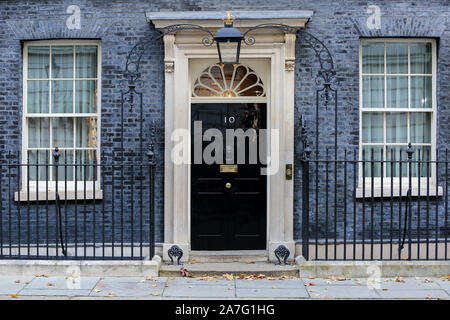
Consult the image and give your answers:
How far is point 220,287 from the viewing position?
23.9ft

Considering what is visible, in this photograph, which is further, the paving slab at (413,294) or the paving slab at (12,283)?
the paving slab at (12,283)

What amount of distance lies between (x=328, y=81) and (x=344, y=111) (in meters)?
0.53

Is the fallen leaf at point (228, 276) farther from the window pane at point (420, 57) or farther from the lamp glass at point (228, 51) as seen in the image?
the window pane at point (420, 57)

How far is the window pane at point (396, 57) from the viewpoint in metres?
9.02

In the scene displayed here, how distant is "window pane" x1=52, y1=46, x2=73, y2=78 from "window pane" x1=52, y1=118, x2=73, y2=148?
2.31 ft

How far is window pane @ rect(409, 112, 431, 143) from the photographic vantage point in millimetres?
9055

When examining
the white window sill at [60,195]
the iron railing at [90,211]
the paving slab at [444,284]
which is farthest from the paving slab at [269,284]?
the white window sill at [60,195]

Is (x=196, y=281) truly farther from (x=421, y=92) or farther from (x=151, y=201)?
(x=421, y=92)

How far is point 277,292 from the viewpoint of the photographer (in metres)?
7.07

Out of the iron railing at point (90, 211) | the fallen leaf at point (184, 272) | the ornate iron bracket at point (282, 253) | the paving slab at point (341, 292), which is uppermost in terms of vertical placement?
the iron railing at point (90, 211)

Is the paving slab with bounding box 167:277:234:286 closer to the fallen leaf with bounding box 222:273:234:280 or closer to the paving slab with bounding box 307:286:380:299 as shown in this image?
the fallen leaf with bounding box 222:273:234:280

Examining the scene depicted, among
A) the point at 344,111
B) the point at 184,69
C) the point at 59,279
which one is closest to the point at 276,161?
the point at 344,111

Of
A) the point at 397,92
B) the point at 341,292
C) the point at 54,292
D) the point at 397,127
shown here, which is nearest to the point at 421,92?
the point at 397,92

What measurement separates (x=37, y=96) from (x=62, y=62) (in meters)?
0.66
